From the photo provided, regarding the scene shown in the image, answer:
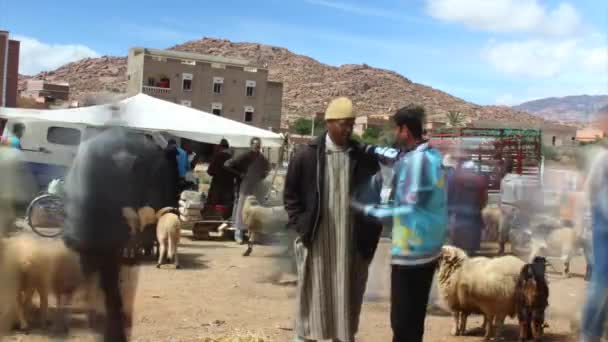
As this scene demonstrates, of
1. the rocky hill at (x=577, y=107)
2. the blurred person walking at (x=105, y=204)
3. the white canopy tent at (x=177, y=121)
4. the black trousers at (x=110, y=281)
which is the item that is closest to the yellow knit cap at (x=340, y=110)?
the blurred person walking at (x=105, y=204)

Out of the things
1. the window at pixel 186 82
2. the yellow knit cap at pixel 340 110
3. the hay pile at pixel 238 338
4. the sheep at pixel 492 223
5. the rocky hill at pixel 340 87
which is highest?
the rocky hill at pixel 340 87

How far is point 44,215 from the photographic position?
11805 mm

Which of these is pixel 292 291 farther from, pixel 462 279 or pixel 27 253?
pixel 27 253

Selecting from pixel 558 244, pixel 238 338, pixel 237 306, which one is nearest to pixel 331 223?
pixel 238 338

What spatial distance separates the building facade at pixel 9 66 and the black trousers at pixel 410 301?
Result: 5052 cm

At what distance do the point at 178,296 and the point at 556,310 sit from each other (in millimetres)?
4141

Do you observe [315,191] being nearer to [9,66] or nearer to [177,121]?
[177,121]

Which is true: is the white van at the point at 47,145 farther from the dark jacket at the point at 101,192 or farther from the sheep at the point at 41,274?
the dark jacket at the point at 101,192

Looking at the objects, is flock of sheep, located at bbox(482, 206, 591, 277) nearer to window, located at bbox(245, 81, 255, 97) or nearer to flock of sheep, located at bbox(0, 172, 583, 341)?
flock of sheep, located at bbox(0, 172, 583, 341)

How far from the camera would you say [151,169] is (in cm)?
484

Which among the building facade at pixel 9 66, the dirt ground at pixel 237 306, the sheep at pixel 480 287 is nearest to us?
the sheep at pixel 480 287

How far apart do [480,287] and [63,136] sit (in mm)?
11389

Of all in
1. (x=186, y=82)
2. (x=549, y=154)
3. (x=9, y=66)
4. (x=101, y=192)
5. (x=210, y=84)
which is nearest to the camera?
(x=101, y=192)

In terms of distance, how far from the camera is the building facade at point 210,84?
237 feet
